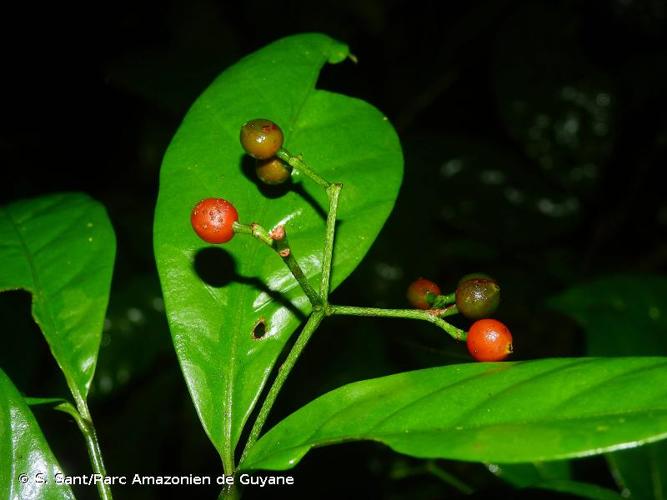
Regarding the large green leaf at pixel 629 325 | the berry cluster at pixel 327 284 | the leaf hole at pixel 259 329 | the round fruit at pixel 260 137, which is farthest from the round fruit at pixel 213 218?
the large green leaf at pixel 629 325

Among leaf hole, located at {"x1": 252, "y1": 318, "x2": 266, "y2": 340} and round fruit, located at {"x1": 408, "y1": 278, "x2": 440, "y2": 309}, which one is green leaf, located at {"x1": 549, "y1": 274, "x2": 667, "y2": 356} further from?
leaf hole, located at {"x1": 252, "y1": 318, "x2": 266, "y2": 340}

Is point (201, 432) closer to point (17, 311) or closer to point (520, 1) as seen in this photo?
point (17, 311)

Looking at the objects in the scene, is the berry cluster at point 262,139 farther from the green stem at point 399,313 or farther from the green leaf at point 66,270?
the green leaf at point 66,270

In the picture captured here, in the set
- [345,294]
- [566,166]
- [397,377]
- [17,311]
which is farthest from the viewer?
[566,166]

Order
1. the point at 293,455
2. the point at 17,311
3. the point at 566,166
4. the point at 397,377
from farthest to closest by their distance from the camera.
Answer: the point at 566,166 → the point at 17,311 → the point at 397,377 → the point at 293,455

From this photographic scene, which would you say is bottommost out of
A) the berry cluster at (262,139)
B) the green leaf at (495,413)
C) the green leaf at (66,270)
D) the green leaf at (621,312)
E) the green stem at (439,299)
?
the green leaf at (621,312)

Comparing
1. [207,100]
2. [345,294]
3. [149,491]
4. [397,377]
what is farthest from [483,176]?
[397,377]

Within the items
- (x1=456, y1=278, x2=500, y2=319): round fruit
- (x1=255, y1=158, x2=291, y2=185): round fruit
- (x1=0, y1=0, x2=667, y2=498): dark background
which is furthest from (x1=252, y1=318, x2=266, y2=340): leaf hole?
(x1=0, y1=0, x2=667, y2=498): dark background
